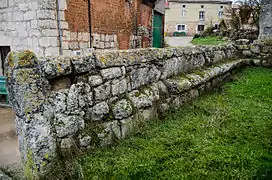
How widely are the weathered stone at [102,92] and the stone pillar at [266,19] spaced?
886 centimetres

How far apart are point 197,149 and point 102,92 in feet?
3.70

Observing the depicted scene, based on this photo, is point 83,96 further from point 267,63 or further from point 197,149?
point 267,63

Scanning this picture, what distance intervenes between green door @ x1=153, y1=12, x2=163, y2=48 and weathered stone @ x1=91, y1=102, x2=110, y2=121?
856 cm

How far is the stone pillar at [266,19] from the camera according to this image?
8711 millimetres

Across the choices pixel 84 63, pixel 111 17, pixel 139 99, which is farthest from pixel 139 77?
pixel 111 17

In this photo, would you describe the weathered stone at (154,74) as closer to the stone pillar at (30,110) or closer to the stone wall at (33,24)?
the stone pillar at (30,110)

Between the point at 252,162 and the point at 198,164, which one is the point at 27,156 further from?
the point at 252,162

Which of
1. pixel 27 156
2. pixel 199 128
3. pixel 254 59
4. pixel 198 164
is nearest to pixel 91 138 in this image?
pixel 27 156

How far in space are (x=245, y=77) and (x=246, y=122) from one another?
287 centimetres

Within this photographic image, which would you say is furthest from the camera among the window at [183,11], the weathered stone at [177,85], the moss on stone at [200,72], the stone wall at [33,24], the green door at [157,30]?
the window at [183,11]

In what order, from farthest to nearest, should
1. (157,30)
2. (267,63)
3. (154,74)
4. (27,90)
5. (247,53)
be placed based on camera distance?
(157,30)
(247,53)
(267,63)
(154,74)
(27,90)

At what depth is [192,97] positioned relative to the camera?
3.65 metres

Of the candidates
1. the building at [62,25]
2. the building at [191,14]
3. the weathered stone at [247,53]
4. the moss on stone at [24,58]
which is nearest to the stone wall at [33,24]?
the building at [62,25]

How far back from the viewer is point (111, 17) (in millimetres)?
6840
